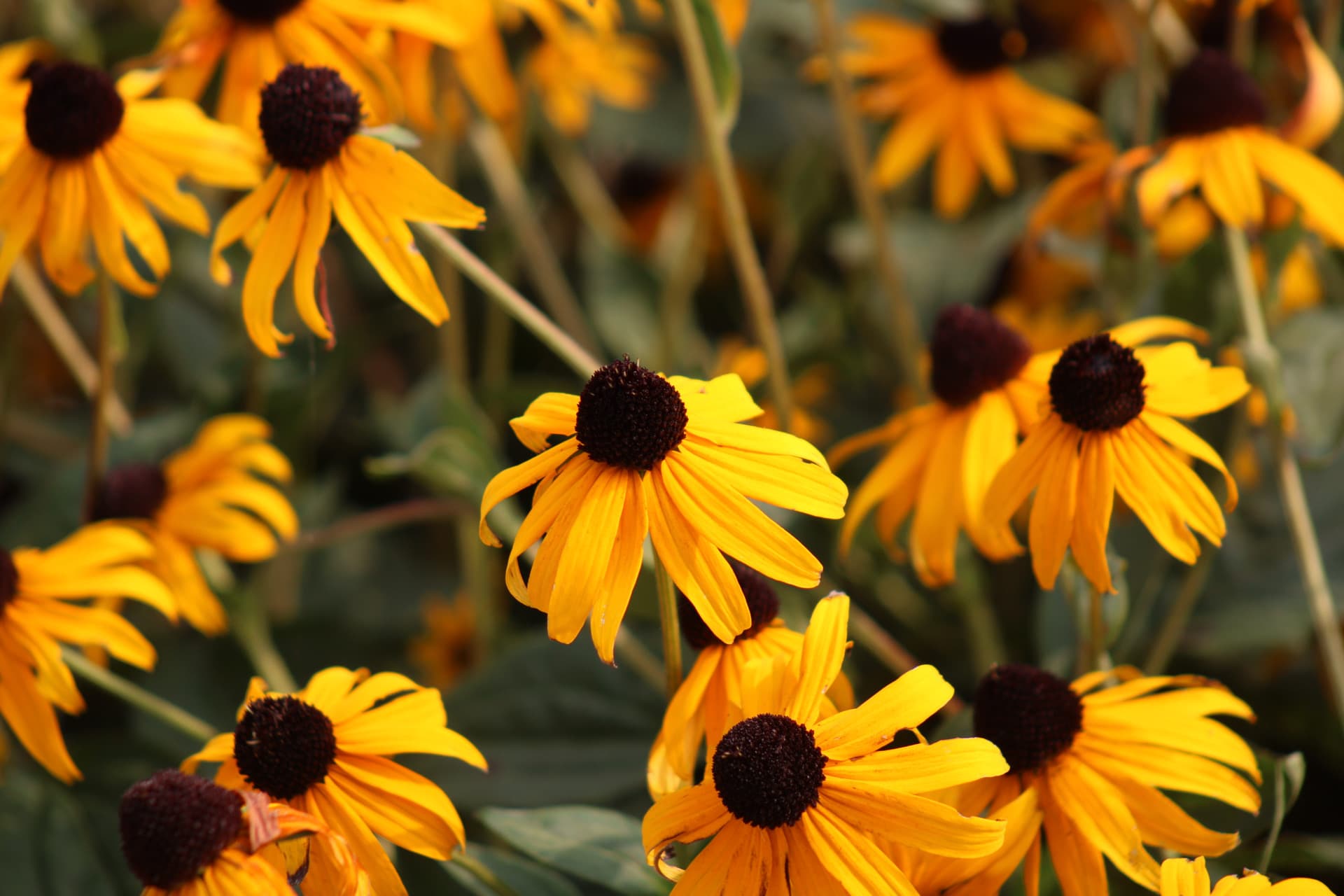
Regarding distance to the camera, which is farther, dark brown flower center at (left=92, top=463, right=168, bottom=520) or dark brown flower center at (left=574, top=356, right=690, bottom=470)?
dark brown flower center at (left=92, top=463, right=168, bottom=520)

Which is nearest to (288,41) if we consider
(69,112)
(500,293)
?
(69,112)

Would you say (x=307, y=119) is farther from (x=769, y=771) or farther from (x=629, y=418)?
(x=769, y=771)

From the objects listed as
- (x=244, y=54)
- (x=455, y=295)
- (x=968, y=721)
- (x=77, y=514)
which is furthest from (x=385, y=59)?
(x=968, y=721)

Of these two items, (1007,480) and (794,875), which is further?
(1007,480)

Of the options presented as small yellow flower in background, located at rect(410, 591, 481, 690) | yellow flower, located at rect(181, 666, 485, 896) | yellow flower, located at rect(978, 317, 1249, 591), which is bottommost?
small yellow flower in background, located at rect(410, 591, 481, 690)

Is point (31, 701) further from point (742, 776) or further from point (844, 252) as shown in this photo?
point (844, 252)

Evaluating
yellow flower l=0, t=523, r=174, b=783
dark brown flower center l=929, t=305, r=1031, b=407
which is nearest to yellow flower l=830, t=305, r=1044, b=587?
dark brown flower center l=929, t=305, r=1031, b=407

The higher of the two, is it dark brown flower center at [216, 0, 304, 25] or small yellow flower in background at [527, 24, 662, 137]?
dark brown flower center at [216, 0, 304, 25]

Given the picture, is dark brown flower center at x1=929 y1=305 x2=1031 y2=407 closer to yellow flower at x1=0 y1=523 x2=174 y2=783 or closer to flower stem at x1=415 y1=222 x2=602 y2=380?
flower stem at x1=415 y1=222 x2=602 y2=380
